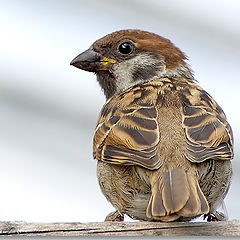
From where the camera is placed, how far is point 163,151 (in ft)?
11.2

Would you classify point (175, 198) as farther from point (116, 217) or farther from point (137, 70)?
point (137, 70)

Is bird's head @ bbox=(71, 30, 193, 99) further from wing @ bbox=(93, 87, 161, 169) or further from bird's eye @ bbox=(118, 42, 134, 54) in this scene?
wing @ bbox=(93, 87, 161, 169)

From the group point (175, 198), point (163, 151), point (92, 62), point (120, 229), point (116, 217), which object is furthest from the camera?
point (92, 62)

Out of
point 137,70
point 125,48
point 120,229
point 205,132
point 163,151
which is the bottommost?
point 120,229

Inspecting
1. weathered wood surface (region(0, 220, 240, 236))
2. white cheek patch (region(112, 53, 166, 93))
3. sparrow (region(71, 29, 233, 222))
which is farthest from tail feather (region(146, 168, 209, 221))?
white cheek patch (region(112, 53, 166, 93))

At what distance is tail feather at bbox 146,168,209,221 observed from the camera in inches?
115

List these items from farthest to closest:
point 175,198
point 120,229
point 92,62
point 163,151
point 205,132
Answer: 1. point 92,62
2. point 205,132
3. point 163,151
4. point 175,198
5. point 120,229

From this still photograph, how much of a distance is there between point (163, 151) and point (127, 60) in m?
1.46

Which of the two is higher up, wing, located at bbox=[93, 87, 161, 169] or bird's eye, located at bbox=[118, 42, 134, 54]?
bird's eye, located at bbox=[118, 42, 134, 54]

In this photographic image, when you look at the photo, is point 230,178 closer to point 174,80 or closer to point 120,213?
point 120,213

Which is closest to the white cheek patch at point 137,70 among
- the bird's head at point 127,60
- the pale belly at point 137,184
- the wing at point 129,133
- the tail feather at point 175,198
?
the bird's head at point 127,60

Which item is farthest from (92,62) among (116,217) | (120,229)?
(120,229)

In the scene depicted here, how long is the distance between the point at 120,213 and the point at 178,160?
732mm

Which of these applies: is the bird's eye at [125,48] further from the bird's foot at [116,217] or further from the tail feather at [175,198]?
the tail feather at [175,198]
